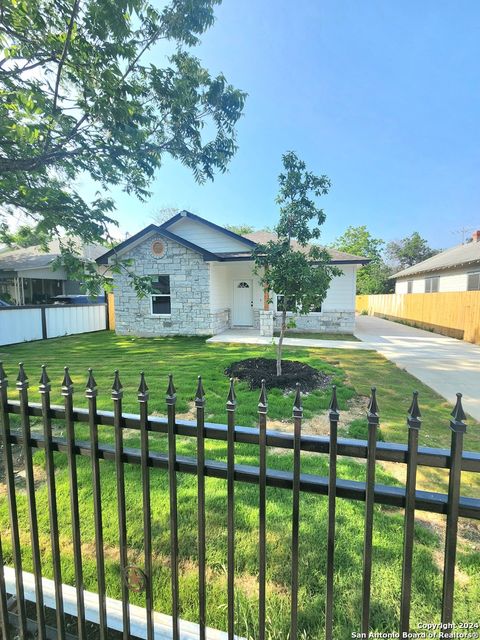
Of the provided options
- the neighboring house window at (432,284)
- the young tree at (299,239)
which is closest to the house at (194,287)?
the young tree at (299,239)

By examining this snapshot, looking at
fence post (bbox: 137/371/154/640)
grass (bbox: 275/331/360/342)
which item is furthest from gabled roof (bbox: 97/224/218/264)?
fence post (bbox: 137/371/154/640)

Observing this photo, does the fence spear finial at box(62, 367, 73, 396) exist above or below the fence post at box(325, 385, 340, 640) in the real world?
above

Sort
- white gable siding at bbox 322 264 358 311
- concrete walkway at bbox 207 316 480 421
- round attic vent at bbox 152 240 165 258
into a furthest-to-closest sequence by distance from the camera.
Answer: white gable siding at bbox 322 264 358 311, round attic vent at bbox 152 240 165 258, concrete walkway at bbox 207 316 480 421

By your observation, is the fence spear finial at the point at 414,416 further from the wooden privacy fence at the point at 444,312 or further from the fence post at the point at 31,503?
the wooden privacy fence at the point at 444,312

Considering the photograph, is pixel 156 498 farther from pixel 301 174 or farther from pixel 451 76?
pixel 451 76

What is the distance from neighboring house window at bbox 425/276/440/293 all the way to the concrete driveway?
26.9 ft

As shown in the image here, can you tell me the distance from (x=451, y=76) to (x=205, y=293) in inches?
561

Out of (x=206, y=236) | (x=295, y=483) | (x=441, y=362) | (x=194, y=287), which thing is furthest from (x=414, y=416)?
(x=206, y=236)

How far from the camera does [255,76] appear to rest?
8062 millimetres

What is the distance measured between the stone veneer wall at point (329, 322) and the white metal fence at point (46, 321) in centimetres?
949

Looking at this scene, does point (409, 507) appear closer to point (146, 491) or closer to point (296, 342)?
point (146, 491)

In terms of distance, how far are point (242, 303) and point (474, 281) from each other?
11166 millimetres

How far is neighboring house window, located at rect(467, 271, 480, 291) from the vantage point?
1427 cm

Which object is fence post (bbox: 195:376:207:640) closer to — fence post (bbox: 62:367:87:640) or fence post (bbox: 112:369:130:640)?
fence post (bbox: 112:369:130:640)
